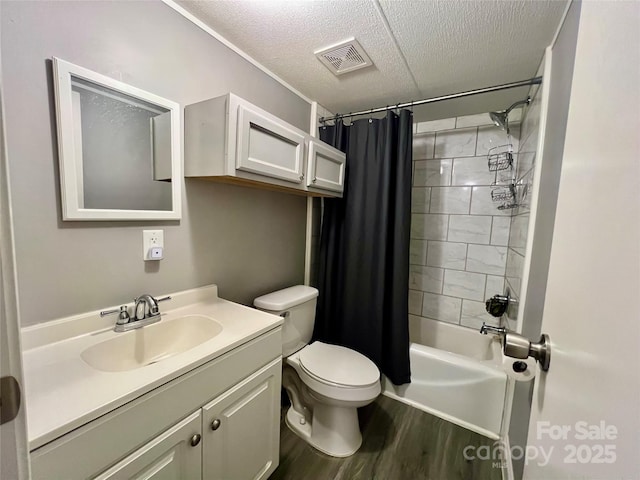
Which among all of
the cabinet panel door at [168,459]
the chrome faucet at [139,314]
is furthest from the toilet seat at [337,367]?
the chrome faucet at [139,314]

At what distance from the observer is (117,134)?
104cm

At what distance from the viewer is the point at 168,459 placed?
807 mm

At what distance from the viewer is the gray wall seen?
2.67 feet

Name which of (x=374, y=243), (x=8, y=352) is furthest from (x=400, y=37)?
(x=8, y=352)

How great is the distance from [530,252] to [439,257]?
0.99 metres

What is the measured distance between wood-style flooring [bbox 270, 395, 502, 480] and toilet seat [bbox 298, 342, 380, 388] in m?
0.45

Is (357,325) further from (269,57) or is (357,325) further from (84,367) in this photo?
(269,57)

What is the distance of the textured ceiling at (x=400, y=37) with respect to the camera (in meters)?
1.11

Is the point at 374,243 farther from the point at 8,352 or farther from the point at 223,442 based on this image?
the point at 8,352

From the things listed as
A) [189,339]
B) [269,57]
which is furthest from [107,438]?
[269,57]

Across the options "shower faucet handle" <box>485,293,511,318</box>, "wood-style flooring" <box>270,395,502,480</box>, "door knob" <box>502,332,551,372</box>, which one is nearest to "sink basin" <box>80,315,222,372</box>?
"wood-style flooring" <box>270,395,502,480</box>

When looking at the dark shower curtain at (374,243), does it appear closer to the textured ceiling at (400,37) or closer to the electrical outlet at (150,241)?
the textured ceiling at (400,37)

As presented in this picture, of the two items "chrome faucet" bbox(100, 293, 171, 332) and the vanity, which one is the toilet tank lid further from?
"chrome faucet" bbox(100, 293, 171, 332)

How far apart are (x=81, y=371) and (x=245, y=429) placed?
2.07ft
